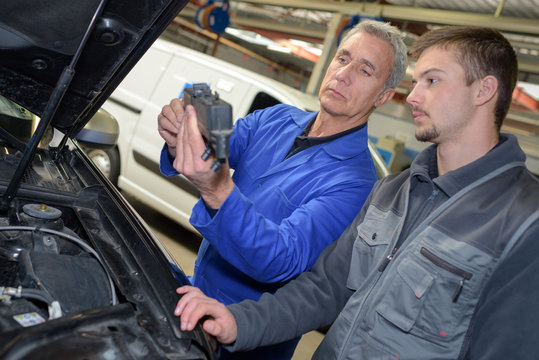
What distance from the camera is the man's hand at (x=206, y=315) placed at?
108 cm

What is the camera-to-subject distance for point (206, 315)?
3.80ft

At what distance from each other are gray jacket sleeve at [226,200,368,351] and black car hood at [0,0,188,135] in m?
0.80

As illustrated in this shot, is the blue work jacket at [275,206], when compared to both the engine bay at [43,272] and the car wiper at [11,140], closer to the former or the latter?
the engine bay at [43,272]

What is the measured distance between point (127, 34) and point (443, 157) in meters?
1.00

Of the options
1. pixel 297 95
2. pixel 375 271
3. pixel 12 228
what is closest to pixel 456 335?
pixel 375 271

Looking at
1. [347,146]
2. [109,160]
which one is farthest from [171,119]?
[109,160]

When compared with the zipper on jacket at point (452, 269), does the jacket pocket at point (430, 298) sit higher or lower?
lower

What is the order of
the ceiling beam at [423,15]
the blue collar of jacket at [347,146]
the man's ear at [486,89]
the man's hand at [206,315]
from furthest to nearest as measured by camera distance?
the ceiling beam at [423,15]
the blue collar of jacket at [347,146]
the man's ear at [486,89]
the man's hand at [206,315]

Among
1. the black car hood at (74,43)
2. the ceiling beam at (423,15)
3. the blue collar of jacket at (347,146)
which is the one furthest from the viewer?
the ceiling beam at (423,15)

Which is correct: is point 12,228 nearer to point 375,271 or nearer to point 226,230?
point 226,230

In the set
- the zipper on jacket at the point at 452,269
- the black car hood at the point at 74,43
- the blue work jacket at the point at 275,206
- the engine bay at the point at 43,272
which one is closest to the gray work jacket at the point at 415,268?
the zipper on jacket at the point at 452,269

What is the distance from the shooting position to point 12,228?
1.18m

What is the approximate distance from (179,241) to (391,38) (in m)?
2.96

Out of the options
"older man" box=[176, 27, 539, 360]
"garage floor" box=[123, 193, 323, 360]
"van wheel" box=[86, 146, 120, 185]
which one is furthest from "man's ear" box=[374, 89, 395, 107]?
"van wheel" box=[86, 146, 120, 185]
